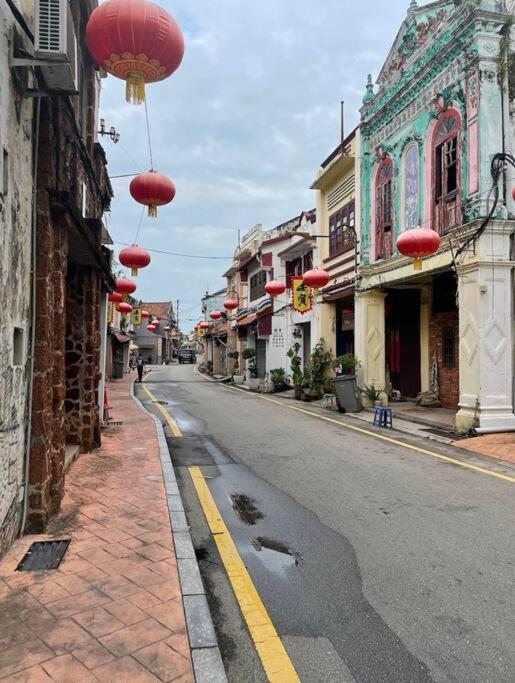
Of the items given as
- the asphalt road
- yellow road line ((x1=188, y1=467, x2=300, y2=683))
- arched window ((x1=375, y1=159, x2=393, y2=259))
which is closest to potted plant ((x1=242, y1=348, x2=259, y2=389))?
arched window ((x1=375, y1=159, x2=393, y2=259))

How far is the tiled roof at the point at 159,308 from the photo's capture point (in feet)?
239

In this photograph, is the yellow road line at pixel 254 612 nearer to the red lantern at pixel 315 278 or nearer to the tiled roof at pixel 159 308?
the red lantern at pixel 315 278

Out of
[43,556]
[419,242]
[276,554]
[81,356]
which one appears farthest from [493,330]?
[43,556]

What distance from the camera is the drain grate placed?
3969 mm

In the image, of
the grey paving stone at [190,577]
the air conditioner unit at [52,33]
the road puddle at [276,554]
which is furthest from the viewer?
the road puddle at [276,554]

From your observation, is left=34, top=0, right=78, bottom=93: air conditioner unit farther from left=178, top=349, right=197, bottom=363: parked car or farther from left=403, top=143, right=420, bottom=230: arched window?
left=178, top=349, right=197, bottom=363: parked car

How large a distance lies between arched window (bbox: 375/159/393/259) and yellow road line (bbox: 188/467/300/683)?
1135 cm

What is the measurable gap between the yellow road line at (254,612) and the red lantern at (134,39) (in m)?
4.31

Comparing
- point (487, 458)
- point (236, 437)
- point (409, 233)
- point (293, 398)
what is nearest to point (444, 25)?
point (409, 233)

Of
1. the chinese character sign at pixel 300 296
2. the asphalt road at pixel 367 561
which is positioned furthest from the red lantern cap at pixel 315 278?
the asphalt road at pixel 367 561

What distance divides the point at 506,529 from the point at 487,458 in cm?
380

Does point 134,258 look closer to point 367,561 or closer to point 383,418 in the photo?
point 383,418

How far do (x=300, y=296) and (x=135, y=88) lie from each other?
14742 millimetres

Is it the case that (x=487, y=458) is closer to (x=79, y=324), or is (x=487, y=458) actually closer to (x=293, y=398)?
(x=79, y=324)
